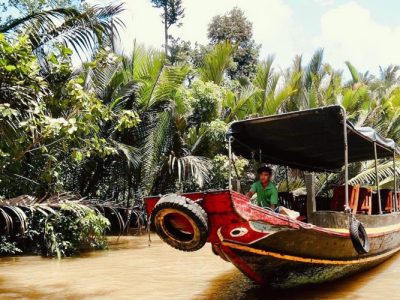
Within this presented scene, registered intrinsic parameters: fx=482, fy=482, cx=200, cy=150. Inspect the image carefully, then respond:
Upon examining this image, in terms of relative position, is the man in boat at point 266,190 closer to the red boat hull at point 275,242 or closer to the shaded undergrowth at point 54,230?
the red boat hull at point 275,242

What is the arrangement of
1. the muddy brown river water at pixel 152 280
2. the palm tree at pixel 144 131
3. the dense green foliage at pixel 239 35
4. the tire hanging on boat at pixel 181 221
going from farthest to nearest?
the dense green foliage at pixel 239 35 → the palm tree at pixel 144 131 → the muddy brown river water at pixel 152 280 → the tire hanging on boat at pixel 181 221

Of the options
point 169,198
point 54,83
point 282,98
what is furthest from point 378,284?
point 282,98

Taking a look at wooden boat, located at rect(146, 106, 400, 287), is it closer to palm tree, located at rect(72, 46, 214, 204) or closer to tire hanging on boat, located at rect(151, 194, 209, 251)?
tire hanging on boat, located at rect(151, 194, 209, 251)

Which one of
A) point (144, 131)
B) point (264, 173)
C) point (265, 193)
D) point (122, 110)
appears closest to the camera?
point (264, 173)

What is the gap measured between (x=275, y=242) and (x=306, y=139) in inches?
89.4

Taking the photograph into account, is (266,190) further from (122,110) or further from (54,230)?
(54,230)

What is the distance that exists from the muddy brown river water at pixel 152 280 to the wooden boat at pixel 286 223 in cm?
22

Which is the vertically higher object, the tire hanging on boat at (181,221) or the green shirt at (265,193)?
the green shirt at (265,193)

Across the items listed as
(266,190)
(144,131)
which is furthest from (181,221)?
(144,131)

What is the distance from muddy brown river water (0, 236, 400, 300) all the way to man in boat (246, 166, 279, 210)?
1006 mm

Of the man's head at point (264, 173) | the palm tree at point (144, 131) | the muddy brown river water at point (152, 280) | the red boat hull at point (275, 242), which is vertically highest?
the palm tree at point (144, 131)

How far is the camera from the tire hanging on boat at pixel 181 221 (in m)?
4.28

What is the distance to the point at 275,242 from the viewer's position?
471 centimetres

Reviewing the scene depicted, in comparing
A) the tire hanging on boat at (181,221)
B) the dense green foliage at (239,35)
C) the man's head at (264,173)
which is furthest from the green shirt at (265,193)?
the dense green foliage at (239,35)
